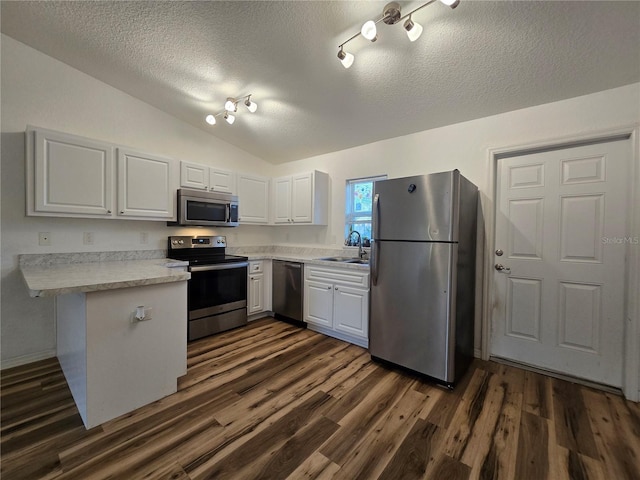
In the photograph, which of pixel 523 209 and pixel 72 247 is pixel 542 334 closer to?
pixel 523 209

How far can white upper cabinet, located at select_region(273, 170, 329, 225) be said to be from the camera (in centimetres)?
363

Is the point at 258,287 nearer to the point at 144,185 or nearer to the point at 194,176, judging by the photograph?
the point at 194,176

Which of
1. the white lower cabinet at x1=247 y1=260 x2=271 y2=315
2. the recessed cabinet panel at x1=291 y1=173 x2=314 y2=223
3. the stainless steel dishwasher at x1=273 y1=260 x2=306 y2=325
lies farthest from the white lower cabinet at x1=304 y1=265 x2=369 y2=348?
the recessed cabinet panel at x1=291 y1=173 x2=314 y2=223

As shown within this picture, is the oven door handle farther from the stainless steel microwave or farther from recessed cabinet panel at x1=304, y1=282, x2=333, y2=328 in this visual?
recessed cabinet panel at x1=304, y1=282, x2=333, y2=328

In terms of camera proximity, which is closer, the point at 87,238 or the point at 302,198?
the point at 87,238

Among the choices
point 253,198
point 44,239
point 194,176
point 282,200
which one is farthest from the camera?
point 282,200

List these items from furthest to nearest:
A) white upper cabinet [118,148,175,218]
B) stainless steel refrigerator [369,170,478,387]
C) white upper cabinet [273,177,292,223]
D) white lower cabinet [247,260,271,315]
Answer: white upper cabinet [273,177,292,223], white lower cabinet [247,260,271,315], white upper cabinet [118,148,175,218], stainless steel refrigerator [369,170,478,387]

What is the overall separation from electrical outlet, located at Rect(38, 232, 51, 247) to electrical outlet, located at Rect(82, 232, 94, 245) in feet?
0.80

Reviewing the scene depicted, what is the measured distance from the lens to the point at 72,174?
2336 mm

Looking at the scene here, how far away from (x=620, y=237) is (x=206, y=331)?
12.6 ft

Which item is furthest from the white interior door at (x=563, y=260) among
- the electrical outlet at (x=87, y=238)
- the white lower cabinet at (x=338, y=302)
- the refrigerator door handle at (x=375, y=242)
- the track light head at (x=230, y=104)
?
the electrical outlet at (x=87, y=238)

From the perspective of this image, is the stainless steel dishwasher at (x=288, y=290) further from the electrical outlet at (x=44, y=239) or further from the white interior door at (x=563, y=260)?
the electrical outlet at (x=44, y=239)

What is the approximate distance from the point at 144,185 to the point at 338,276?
227 cm

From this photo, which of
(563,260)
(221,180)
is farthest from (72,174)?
(563,260)
